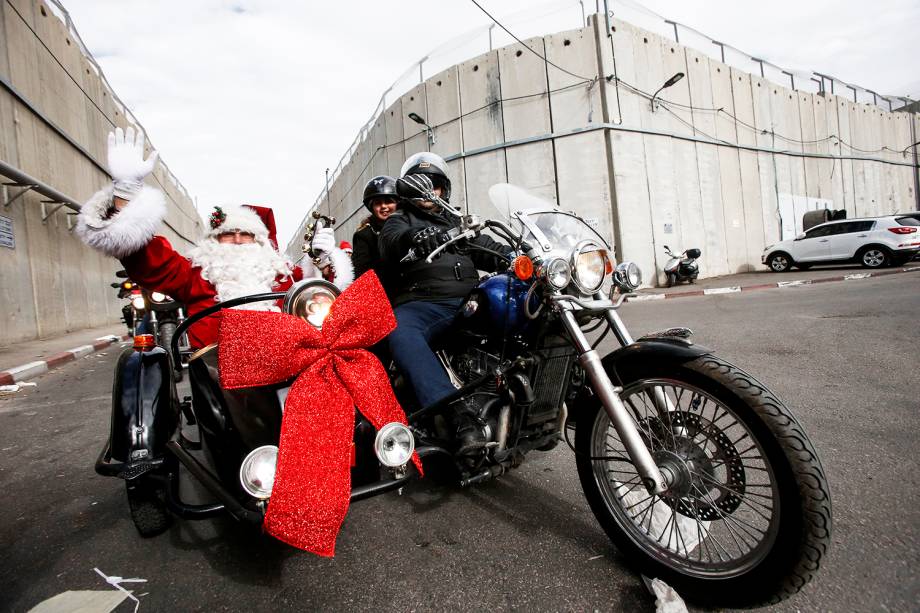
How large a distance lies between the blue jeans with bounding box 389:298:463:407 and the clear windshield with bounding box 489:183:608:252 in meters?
0.57

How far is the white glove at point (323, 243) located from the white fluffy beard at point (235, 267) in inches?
10.5

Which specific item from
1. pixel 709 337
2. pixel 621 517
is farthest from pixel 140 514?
pixel 709 337

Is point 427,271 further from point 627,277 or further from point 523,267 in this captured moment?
point 627,277

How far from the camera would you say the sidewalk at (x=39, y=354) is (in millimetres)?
6219

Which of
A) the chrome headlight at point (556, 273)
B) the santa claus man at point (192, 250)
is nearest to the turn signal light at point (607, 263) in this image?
the chrome headlight at point (556, 273)

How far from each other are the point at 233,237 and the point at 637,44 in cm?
1586

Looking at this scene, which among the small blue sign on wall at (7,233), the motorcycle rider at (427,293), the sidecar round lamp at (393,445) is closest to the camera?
the sidecar round lamp at (393,445)

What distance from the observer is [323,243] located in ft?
10.1

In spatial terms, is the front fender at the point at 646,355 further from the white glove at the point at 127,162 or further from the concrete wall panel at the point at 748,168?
the concrete wall panel at the point at 748,168

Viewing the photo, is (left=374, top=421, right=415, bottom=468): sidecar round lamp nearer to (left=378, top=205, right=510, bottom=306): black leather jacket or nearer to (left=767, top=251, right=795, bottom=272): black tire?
(left=378, top=205, right=510, bottom=306): black leather jacket

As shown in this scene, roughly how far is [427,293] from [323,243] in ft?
3.47

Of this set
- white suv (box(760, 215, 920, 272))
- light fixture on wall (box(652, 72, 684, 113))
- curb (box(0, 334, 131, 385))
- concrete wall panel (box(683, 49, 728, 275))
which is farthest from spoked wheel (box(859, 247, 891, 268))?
curb (box(0, 334, 131, 385))

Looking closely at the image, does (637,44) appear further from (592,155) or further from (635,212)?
(635,212)

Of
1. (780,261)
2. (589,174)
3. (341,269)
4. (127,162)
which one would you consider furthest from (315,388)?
(780,261)
